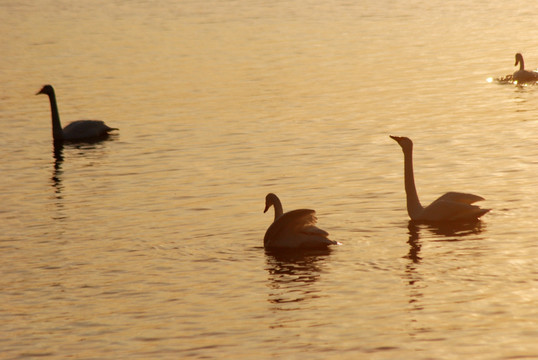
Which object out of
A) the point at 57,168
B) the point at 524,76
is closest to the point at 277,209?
the point at 57,168

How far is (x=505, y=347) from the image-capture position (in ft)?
39.7

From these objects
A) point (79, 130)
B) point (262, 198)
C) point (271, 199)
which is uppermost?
point (79, 130)

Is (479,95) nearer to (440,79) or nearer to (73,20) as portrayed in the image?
(440,79)

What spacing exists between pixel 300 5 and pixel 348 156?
3662 cm

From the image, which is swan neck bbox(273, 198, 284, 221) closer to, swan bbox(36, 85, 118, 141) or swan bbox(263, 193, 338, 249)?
swan bbox(263, 193, 338, 249)

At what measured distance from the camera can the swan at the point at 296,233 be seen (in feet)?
54.4

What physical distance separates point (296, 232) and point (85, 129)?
480 inches

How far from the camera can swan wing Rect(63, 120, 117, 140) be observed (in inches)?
1093

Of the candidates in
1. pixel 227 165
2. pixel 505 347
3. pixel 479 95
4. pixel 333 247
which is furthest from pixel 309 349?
pixel 479 95

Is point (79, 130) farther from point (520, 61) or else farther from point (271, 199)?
point (520, 61)

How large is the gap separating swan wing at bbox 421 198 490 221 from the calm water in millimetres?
203

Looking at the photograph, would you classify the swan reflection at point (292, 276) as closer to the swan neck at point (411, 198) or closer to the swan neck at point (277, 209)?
the swan neck at point (277, 209)

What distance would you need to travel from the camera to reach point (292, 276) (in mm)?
15609

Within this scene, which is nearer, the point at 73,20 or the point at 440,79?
the point at 440,79
